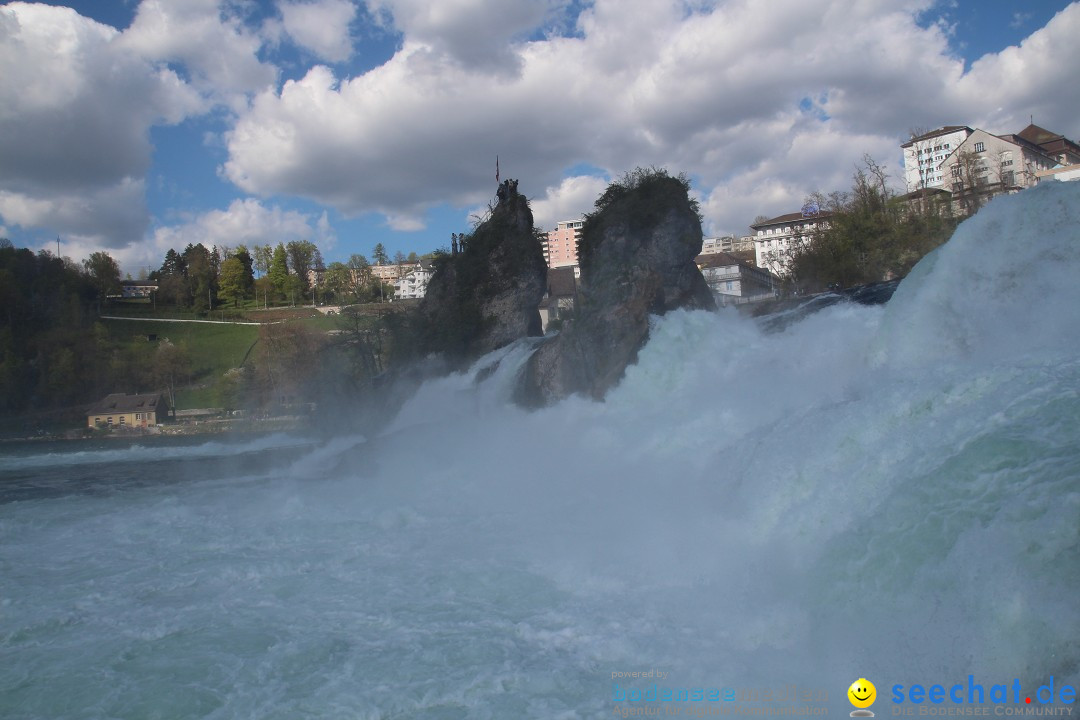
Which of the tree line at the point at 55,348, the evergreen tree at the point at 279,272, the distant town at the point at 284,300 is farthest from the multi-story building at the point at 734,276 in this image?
the evergreen tree at the point at 279,272

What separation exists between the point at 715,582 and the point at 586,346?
12491mm

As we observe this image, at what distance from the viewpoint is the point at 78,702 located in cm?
704

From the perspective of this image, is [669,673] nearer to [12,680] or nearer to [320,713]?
[320,713]

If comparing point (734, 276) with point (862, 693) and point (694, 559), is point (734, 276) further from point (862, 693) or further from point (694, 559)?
point (862, 693)

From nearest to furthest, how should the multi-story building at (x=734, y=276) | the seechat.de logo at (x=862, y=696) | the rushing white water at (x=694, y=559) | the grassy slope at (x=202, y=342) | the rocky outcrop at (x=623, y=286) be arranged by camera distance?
1. the seechat.de logo at (x=862, y=696)
2. the rushing white water at (x=694, y=559)
3. the rocky outcrop at (x=623, y=286)
4. the multi-story building at (x=734, y=276)
5. the grassy slope at (x=202, y=342)

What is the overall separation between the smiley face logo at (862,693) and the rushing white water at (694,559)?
0.26 ft

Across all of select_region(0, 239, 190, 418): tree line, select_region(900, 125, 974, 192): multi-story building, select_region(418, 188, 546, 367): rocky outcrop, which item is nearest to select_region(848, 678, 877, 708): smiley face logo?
select_region(418, 188, 546, 367): rocky outcrop

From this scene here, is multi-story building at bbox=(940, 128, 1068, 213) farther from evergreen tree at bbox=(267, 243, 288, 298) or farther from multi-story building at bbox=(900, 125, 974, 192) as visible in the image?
evergreen tree at bbox=(267, 243, 288, 298)

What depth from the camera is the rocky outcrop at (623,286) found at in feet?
65.5

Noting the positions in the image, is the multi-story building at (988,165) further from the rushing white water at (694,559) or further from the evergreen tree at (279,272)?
the evergreen tree at (279,272)

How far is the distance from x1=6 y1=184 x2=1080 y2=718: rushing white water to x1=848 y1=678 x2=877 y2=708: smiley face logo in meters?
0.08

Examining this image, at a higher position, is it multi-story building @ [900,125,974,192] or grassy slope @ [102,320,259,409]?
multi-story building @ [900,125,974,192]

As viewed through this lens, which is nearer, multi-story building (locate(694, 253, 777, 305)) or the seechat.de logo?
the seechat.de logo

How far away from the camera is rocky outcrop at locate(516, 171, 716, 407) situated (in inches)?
786
